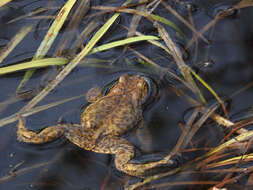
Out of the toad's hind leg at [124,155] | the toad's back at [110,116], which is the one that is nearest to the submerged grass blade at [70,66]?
the toad's back at [110,116]

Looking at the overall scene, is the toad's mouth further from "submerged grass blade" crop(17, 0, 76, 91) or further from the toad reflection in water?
"submerged grass blade" crop(17, 0, 76, 91)

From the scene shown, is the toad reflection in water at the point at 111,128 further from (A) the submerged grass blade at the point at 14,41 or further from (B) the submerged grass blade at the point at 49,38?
(A) the submerged grass blade at the point at 14,41

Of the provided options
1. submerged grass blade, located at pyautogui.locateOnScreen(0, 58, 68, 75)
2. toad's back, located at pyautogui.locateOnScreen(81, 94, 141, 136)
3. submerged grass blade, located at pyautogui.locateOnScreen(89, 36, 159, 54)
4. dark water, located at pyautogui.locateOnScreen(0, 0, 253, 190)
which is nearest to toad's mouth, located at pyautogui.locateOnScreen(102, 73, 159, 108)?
dark water, located at pyautogui.locateOnScreen(0, 0, 253, 190)

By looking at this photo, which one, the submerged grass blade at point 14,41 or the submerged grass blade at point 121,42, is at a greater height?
the submerged grass blade at point 14,41

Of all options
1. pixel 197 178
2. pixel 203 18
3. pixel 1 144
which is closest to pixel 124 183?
pixel 197 178

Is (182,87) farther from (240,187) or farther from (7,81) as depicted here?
(7,81)
